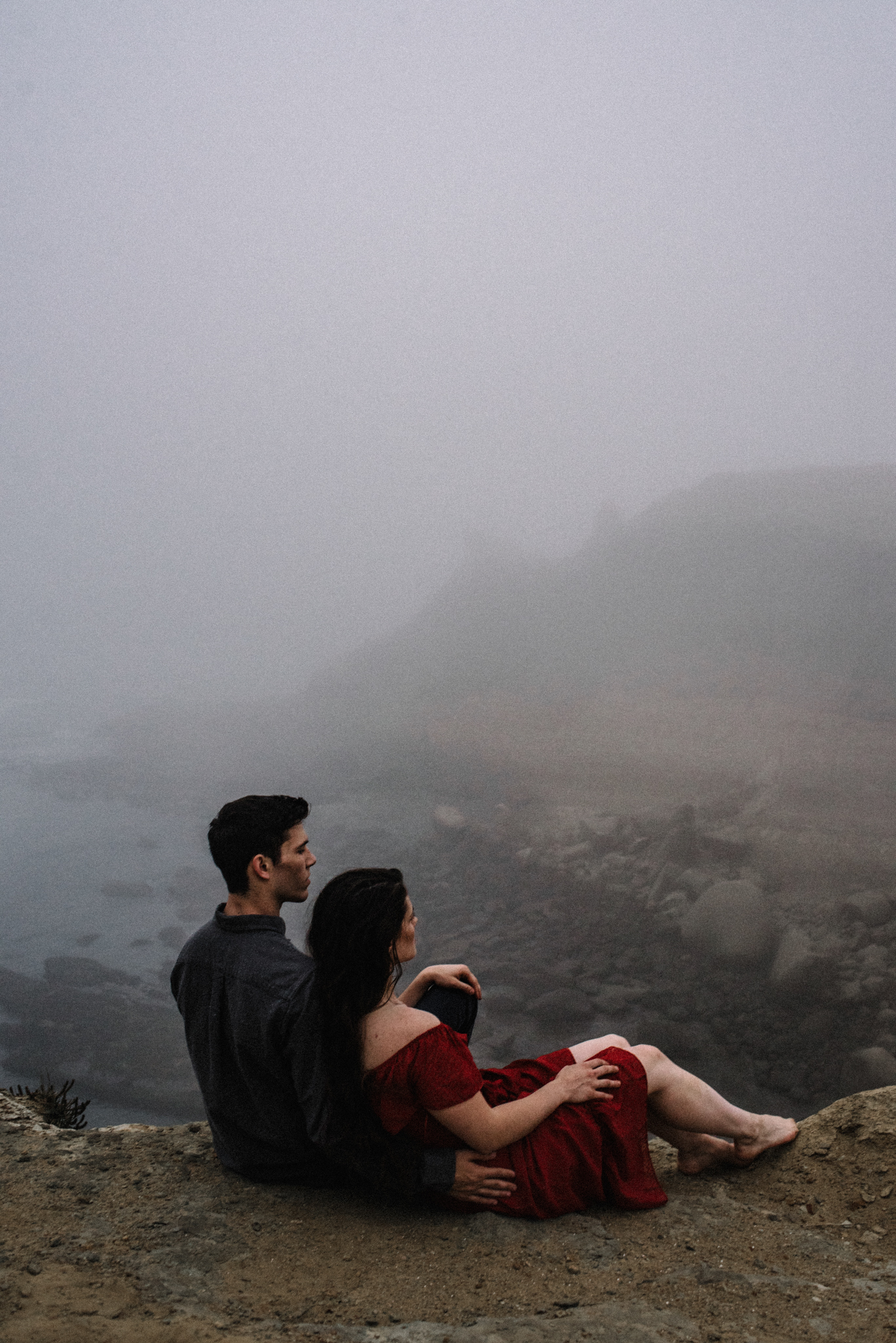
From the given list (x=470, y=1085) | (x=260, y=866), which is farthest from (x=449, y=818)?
(x=470, y=1085)

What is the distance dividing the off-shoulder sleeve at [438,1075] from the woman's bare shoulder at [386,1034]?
0.08 feet

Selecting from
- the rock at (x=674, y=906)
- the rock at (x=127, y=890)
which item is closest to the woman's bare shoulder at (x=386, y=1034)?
the rock at (x=674, y=906)

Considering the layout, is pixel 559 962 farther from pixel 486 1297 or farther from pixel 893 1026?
pixel 486 1297

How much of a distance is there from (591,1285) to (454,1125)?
0.51 m

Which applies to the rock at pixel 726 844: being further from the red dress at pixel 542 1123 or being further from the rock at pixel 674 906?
the red dress at pixel 542 1123

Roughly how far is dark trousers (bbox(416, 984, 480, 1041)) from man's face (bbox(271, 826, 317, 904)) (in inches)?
19.6

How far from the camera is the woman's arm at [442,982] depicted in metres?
2.30

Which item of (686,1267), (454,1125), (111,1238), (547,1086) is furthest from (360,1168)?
(686,1267)

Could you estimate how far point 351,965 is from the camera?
6.18 feet

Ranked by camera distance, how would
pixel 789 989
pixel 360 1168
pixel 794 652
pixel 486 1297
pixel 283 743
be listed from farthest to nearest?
pixel 283 743
pixel 794 652
pixel 789 989
pixel 360 1168
pixel 486 1297

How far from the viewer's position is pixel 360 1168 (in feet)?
6.66

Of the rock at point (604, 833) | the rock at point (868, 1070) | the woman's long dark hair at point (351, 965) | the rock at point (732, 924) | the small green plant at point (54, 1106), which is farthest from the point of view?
the rock at point (604, 833)

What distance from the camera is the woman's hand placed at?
82.4 inches

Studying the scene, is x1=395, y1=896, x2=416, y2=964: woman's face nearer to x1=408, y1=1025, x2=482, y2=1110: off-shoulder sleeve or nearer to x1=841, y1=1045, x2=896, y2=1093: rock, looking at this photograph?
x1=408, y1=1025, x2=482, y2=1110: off-shoulder sleeve
